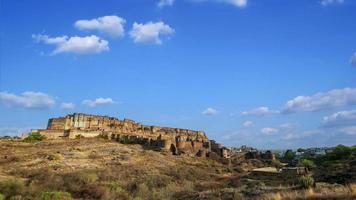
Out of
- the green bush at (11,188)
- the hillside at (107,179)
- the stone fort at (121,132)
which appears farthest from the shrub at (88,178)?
the stone fort at (121,132)

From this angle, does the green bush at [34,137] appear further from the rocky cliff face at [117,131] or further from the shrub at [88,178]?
the shrub at [88,178]

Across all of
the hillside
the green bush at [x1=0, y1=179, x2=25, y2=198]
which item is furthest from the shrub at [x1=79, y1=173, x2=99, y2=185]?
the green bush at [x1=0, y1=179, x2=25, y2=198]

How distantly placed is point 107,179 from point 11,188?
7.25 metres

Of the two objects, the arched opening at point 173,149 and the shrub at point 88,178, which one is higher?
the arched opening at point 173,149

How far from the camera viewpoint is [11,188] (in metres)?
21.7

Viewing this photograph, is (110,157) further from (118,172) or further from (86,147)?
(118,172)

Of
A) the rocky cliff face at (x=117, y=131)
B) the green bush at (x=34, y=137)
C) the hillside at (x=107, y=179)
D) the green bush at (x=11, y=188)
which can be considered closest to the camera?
the hillside at (x=107, y=179)

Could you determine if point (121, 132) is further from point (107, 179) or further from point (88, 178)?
point (88, 178)

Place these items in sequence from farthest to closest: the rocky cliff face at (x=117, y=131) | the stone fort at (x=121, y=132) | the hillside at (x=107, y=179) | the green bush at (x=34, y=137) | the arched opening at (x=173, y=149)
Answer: the rocky cliff face at (x=117, y=131)
the stone fort at (x=121, y=132)
the arched opening at (x=173, y=149)
the green bush at (x=34, y=137)
the hillside at (x=107, y=179)

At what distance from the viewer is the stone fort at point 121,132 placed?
61.4 meters

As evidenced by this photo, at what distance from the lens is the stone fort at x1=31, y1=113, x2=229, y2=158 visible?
61.4 meters

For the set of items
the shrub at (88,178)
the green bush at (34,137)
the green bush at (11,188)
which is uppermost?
the green bush at (34,137)

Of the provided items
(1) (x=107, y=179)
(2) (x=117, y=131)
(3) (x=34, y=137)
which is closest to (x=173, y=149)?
(2) (x=117, y=131)

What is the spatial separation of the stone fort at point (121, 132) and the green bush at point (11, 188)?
121ft
